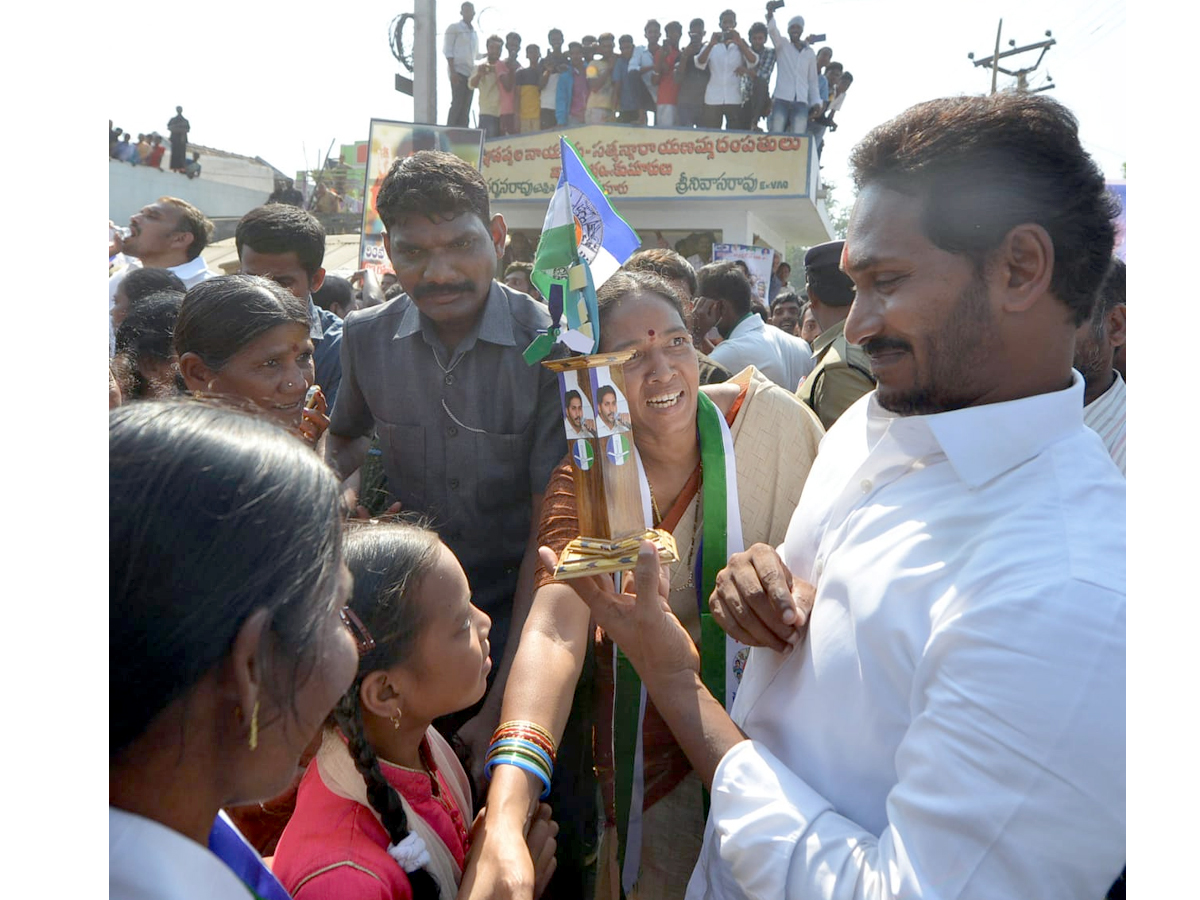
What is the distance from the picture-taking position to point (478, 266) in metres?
2.49

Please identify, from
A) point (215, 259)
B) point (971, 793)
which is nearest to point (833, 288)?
point (971, 793)

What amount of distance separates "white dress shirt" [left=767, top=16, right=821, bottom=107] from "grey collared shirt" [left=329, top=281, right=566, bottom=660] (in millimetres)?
11743

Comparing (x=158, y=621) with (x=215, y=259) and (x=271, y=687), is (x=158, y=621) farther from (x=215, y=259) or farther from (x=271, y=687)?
(x=215, y=259)

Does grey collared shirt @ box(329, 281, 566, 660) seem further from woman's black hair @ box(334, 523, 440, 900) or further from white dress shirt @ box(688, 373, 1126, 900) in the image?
white dress shirt @ box(688, 373, 1126, 900)

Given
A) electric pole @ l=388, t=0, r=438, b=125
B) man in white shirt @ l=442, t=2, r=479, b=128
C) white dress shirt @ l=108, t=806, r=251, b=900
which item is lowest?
white dress shirt @ l=108, t=806, r=251, b=900

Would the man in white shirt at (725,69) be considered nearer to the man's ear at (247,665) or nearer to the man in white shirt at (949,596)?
the man in white shirt at (949,596)

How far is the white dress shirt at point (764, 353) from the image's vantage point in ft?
15.6

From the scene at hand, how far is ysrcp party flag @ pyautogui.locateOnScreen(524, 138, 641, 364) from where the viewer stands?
1.86 metres

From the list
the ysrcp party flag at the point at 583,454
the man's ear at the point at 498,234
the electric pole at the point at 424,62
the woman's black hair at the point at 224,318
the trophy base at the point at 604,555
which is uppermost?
the electric pole at the point at 424,62

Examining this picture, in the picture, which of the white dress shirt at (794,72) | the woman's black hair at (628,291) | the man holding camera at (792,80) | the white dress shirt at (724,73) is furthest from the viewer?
the white dress shirt at (724,73)

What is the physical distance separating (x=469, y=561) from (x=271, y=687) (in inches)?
56.0

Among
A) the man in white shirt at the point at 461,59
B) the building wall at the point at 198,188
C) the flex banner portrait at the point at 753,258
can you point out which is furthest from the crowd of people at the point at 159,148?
the flex banner portrait at the point at 753,258

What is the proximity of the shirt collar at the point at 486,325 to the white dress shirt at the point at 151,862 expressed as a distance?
5.30 ft

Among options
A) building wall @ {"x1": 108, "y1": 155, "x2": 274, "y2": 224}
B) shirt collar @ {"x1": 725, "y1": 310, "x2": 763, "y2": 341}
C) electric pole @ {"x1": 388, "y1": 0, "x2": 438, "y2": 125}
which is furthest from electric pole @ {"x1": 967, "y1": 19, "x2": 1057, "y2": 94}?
Answer: building wall @ {"x1": 108, "y1": 155, "x2": 274, "y2": 224}
